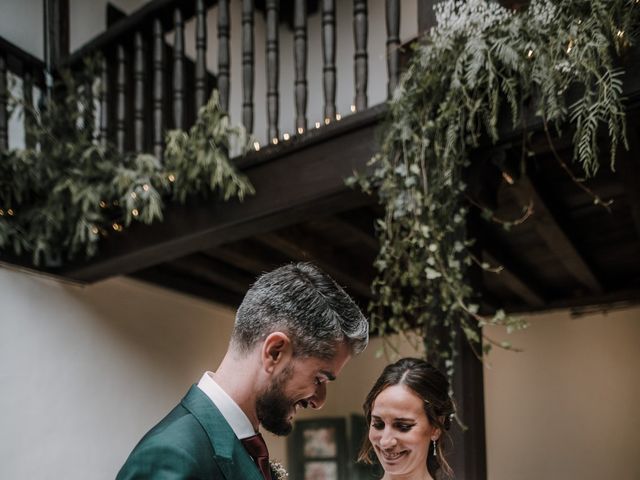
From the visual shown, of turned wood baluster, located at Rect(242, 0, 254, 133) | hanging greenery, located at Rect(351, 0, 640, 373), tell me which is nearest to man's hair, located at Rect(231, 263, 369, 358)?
hanging greenery, located at Rect(351, 0, 640, 373)

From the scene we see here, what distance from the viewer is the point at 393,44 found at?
328 cm

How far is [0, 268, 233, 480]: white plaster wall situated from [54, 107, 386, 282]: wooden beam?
568 mm

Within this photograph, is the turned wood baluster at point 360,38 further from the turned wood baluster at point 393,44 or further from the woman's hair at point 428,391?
Answer: the woman's hair at point 428,391

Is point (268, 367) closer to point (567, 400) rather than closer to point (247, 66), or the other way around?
point (247, 66)

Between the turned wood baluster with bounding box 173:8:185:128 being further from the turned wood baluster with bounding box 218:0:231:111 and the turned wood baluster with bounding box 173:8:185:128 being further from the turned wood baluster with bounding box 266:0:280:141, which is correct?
the turned wood baluster with bounding box 266:0:280:141

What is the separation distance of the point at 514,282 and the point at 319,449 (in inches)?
89.9

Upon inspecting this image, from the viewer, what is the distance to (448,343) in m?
3.15

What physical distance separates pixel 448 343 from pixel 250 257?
2045 millimetres

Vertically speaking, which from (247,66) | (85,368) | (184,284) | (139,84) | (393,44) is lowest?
(85,368)

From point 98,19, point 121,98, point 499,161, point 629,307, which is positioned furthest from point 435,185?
point 629,307

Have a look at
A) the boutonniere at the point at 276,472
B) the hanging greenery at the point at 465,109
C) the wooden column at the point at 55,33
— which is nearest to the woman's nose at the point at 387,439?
the hanging greenery at the point at 465,109

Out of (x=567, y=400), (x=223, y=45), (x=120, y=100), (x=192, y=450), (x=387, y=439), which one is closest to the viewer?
(x=192, y=450)

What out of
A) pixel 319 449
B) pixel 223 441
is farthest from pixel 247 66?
pixel 319 449

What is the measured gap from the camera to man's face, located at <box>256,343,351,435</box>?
4.47ft
